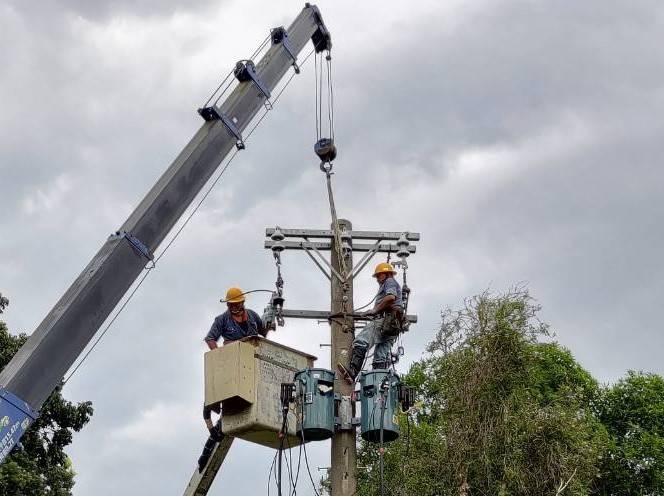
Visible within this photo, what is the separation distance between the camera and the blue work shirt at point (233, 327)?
10680 mm

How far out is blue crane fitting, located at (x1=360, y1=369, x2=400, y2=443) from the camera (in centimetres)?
965

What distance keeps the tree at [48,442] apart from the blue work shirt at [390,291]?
9463 millimetres

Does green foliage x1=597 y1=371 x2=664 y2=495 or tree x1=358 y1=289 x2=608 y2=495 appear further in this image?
green foliage x1=597 y1=371 x2=664 y2=495

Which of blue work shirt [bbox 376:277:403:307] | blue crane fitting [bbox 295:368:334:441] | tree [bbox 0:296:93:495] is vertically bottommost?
blue crane fitting [bbox 295:368:334:441]

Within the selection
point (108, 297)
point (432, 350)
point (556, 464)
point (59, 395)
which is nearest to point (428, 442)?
point (432, 350)

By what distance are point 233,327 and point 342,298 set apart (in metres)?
1.18

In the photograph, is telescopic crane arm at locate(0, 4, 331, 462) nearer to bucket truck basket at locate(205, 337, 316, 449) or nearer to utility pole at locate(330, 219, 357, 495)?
bucket truck basket at locate(205, 337, 316, 449)

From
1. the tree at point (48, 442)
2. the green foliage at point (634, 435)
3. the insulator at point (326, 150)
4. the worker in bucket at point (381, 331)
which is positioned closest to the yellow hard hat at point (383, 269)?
the worker in bucket at point (381, 331)

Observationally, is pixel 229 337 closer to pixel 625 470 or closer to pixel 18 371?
pixel 18 371

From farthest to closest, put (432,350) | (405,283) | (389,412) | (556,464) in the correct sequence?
(432,350)
(556,464)
(405,283)
(389,412)

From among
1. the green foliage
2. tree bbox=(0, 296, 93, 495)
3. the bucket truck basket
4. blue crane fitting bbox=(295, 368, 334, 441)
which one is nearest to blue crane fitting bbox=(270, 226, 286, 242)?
the bucket truck basket

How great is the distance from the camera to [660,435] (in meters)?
26.5

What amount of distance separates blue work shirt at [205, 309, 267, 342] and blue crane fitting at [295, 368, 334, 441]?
4.32 ft

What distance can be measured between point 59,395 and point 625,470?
1422 centimetres
